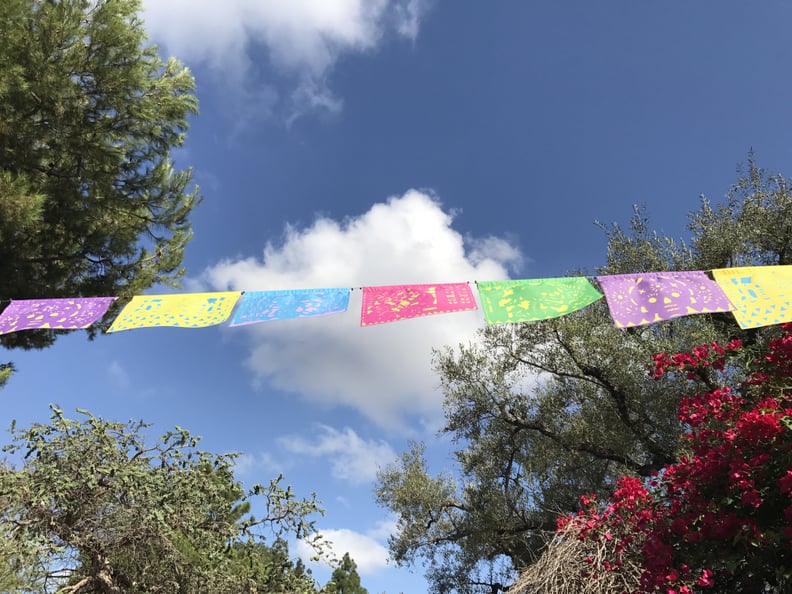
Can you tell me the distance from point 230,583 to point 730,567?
13.2 ft

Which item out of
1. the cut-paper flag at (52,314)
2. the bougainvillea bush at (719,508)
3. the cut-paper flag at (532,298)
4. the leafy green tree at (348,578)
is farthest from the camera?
the leafy green tree at (348,578)

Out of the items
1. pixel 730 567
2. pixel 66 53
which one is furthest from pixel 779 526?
pixel 66 53

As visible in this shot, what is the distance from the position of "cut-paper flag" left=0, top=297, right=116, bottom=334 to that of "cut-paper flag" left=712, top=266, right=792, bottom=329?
6.35m

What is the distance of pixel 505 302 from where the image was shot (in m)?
5.13

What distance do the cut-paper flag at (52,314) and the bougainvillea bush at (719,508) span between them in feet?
17.4

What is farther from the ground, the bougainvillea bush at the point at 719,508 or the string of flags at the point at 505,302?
the string of flags at the point at 505,302

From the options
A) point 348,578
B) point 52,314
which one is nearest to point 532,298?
point 52,314

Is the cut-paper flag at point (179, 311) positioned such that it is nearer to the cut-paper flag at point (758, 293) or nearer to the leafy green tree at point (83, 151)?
the leafy green tree at point (83, 151)

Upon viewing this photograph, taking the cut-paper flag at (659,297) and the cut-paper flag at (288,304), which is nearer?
the cut-paper flag at (659,297)

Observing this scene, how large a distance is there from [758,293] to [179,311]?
5.74 meters

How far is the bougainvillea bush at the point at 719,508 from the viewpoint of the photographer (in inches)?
141

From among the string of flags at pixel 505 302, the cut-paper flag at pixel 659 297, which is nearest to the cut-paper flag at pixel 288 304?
the string of flags at pixel 505 302

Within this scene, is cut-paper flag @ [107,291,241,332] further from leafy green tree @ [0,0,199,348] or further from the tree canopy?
the tree canopy

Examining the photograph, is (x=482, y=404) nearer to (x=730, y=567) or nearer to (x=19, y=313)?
(x=730, y=567)
